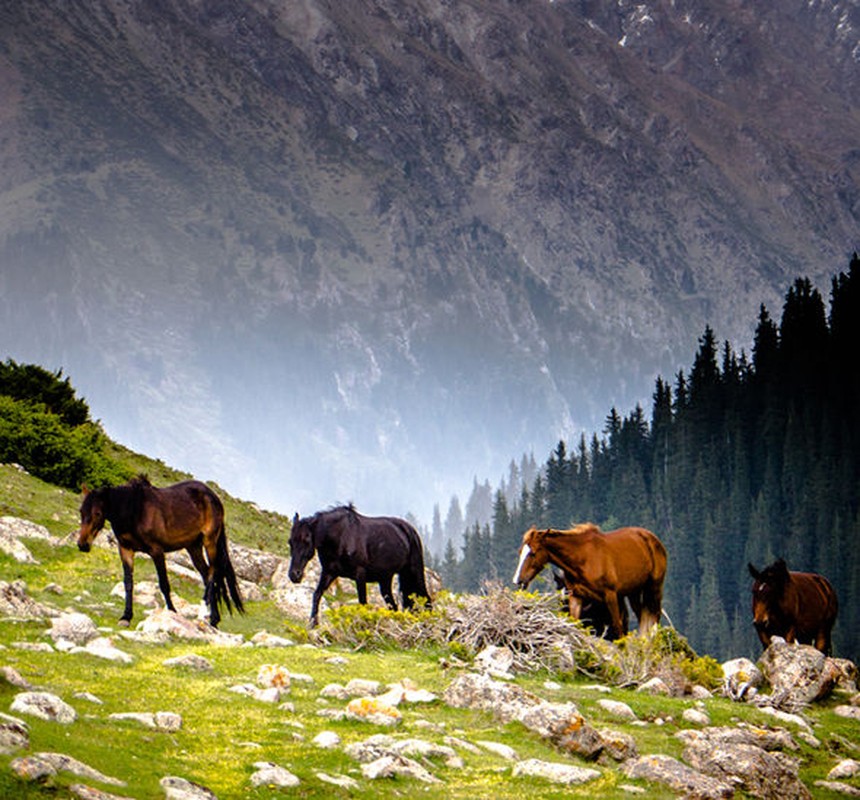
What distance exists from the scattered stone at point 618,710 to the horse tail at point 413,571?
9.82m

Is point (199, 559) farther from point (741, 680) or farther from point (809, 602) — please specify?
point (809, 602)

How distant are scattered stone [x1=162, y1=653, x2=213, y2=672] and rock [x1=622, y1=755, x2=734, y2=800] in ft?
24.1

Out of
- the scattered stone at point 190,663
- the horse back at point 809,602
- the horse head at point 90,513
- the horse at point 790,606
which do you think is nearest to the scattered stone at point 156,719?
the scattered stone at point 190,663

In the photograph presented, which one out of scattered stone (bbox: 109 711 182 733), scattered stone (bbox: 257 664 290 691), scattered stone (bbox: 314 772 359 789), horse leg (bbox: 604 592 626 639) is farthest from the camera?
horse leg (bbox: 604 592 626 639)

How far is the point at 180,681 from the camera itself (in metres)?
16.7

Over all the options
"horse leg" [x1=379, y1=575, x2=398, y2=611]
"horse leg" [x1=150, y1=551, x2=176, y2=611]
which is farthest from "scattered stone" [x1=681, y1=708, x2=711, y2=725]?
"horse leg" [x1=150, y1=551, x2=176, y2=611]

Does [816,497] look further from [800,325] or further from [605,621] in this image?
[605,621]

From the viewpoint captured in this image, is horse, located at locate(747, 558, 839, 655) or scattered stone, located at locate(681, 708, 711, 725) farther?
horse, located at locate(747, 558, 839, 655)

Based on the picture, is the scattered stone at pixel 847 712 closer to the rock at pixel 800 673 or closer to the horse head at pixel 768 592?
the rock at pixel 800 673

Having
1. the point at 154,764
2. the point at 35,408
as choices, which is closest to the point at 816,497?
the point at 35,408

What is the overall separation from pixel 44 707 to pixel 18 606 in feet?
25.9

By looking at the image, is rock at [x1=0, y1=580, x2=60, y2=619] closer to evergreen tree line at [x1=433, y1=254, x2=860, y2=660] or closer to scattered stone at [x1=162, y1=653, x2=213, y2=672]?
scattered stone at [x1=162, y1=653, x2=213, y2=672]

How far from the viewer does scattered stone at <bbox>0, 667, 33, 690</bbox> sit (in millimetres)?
13641

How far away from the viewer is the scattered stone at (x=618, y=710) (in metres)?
18.7
